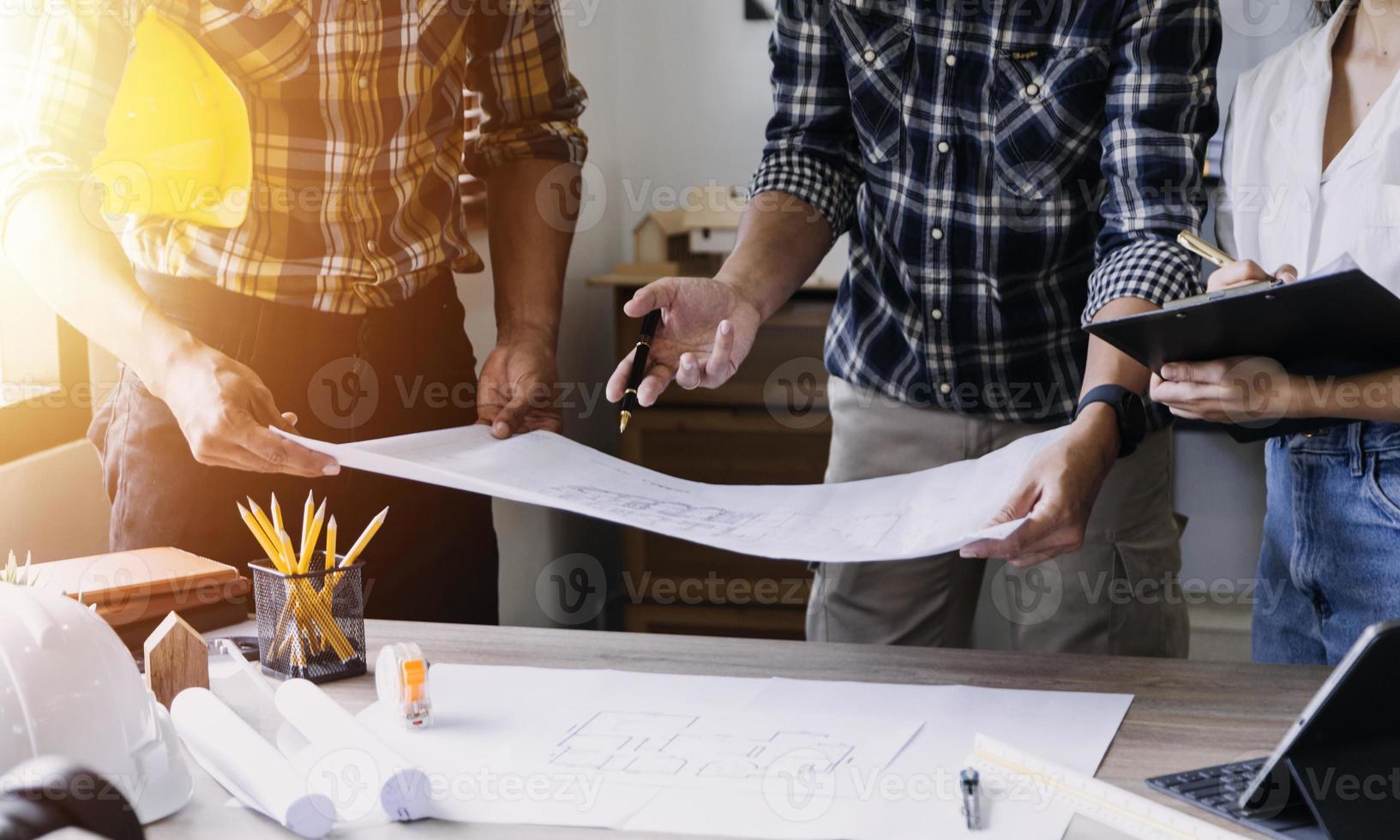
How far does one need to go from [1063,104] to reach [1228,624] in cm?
212

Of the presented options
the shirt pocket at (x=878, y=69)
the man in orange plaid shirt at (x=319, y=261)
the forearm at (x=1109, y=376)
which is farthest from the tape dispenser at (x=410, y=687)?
the shirt pocket at (x=878, y=69)

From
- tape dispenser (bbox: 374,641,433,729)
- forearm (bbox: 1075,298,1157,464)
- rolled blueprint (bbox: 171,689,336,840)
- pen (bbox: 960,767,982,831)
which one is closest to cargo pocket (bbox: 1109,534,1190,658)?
forearm (bbox: 1075,298,1157,464)

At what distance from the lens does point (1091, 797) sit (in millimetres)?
787

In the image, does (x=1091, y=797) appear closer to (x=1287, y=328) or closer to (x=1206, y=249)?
(x=1287, y=328)

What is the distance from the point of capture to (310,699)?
3.05ft

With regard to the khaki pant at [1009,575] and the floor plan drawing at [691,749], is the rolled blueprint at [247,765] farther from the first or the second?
the khaki pant at [1009,575]

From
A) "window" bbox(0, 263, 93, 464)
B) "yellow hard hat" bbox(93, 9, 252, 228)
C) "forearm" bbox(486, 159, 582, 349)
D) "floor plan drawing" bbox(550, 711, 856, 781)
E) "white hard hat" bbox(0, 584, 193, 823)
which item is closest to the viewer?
"white hard hat" bbox(0, 584, 193, 823)

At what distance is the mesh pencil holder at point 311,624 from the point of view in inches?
42.3

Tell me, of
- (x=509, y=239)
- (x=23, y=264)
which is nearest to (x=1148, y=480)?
(x=509, y=239)

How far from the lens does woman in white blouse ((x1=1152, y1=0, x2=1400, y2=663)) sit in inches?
44.5

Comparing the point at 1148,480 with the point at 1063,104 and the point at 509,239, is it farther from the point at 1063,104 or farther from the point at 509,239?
the point at 509,239

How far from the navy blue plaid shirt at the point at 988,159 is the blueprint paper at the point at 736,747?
1.78 ft

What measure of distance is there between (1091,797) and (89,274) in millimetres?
1021

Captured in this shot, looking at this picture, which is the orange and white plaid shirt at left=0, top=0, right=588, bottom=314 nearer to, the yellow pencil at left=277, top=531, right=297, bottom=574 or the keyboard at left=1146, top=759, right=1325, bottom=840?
the yellow pencil at left=277, top=531, right=297, bottom=574
